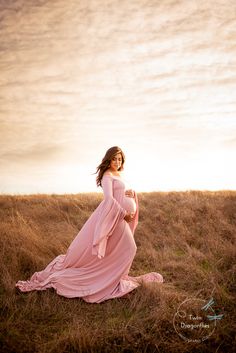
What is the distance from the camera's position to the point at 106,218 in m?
5.39

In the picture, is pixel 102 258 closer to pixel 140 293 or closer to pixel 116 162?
pixel 140 293

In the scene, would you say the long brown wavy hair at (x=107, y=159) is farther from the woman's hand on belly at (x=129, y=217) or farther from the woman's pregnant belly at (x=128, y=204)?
the woman's hand on belly at (x=129, y=217)

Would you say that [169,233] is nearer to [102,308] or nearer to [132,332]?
[102,308]

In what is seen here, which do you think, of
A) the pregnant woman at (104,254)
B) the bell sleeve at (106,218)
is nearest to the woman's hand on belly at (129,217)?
the pregnant woman at (104,254)

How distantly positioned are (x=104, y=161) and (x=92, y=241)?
145 centimetres

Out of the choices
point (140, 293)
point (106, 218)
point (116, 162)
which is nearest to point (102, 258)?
point (106, 218)

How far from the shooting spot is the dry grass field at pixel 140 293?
3947 millimetres

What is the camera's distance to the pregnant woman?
5363 millimetres
